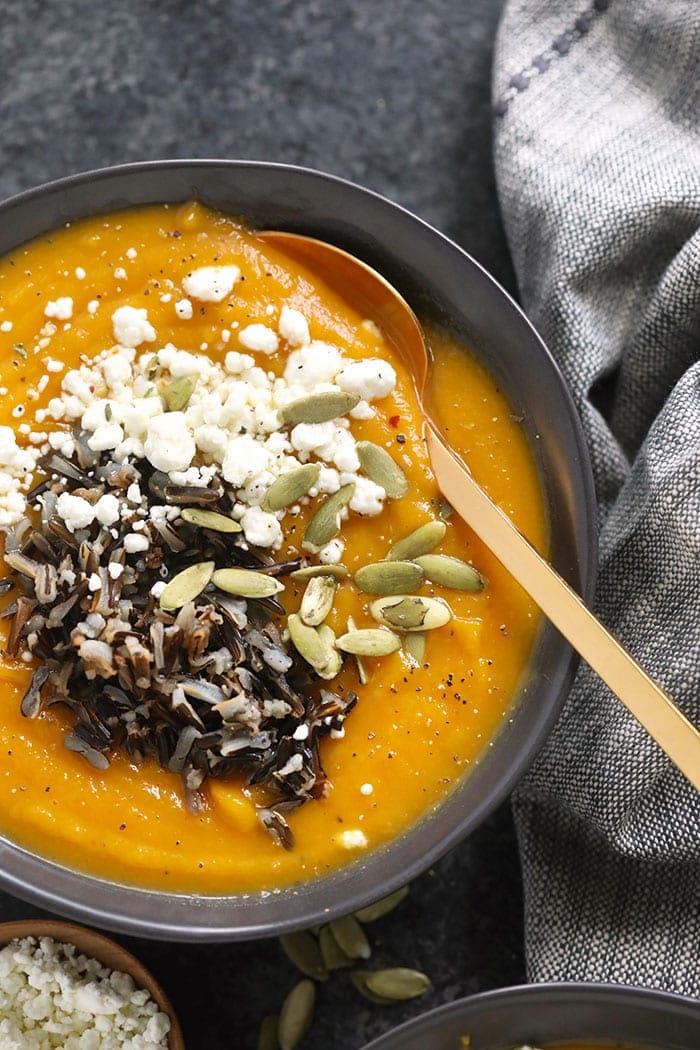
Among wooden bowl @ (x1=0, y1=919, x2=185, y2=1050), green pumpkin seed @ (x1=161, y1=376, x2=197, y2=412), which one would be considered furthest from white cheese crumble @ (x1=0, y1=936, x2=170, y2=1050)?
green pumpkin seed @ (x1=161, y1=376, x2=197, y2=412)

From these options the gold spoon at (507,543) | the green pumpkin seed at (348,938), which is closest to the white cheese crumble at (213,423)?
the gold spoon at (507,543)

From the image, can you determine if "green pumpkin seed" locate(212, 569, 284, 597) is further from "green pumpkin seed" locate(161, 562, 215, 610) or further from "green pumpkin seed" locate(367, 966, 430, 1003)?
"green pumpkin seed" locate(367, 966, 430, 1003)

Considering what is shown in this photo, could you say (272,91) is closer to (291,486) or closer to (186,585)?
(291,486)

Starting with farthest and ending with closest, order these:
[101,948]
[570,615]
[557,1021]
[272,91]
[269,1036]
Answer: [272,91], [269,1036], [101,948], [557,1021], [570,615]

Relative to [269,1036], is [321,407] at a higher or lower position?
higher

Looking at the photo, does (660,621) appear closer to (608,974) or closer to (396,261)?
(608,974)

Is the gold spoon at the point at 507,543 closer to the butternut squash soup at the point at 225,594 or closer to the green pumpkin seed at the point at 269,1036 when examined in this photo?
the butternut squash soup at the point at 225,594

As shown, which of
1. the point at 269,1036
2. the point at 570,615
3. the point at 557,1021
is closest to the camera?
the point at 570,615

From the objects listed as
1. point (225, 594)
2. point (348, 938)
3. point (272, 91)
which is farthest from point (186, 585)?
point (272, 91)
